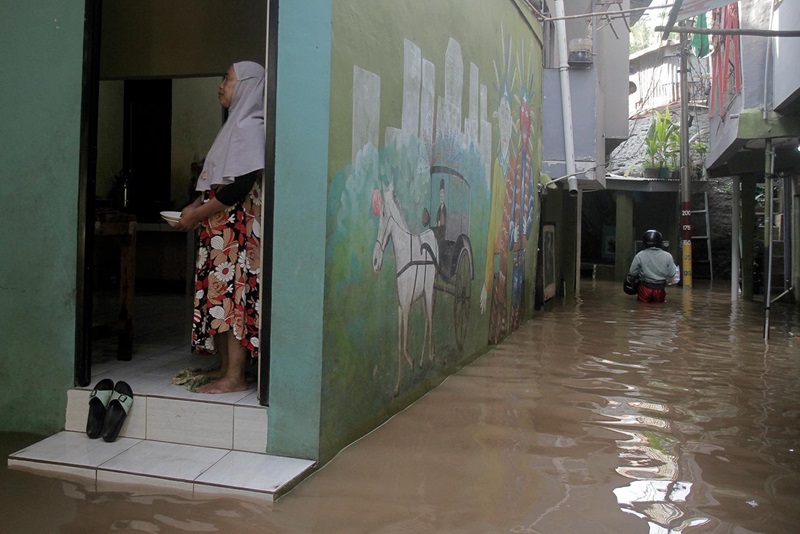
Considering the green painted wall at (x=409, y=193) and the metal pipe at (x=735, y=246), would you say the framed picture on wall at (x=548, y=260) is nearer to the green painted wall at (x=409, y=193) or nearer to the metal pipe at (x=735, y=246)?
the metal pipe at (x=735, y=246)

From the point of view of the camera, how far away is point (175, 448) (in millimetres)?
3592

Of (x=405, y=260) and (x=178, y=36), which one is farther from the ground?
(x=178, y=36)

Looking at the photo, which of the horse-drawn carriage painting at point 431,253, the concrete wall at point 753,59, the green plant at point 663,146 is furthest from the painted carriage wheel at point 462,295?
the green plant at point 663,146

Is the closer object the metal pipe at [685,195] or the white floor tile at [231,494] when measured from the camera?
the white floor tile at [231,494]

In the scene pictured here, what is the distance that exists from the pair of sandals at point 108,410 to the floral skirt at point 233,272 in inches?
20.8

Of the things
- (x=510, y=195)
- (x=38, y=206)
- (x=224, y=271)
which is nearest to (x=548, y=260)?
(x=510, y=195)

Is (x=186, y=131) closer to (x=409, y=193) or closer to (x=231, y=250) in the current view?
(x=409, y=193)

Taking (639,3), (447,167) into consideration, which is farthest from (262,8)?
(639,3)

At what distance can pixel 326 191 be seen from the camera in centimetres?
351

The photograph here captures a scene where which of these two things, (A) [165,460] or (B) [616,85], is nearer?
(A) [165,460]

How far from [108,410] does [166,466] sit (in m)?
0.52

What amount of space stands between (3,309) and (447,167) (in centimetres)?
311

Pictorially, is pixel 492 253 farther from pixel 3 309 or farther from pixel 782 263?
pixel 782 263

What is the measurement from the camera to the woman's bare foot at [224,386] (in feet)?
12.6
